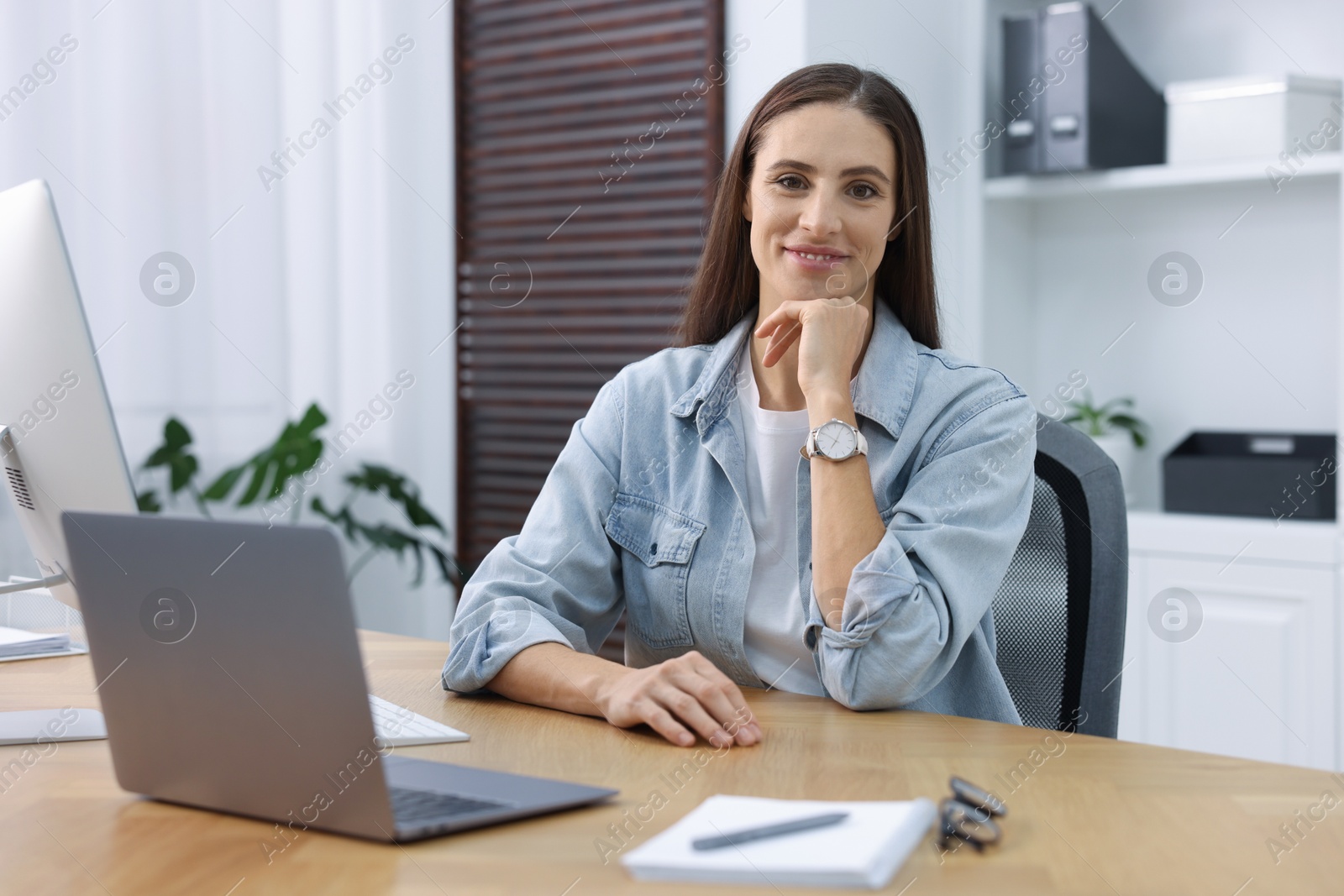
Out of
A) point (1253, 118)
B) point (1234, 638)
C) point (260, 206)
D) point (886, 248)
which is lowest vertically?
point (1234, 638)

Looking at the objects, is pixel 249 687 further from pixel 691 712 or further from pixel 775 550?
pixel 775 550

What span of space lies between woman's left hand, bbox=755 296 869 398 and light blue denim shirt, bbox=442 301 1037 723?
0.04 m

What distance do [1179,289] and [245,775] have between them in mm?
2667

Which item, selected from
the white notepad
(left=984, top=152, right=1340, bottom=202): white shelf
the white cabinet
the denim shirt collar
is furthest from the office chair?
(left=984, top=152, right=1340, bottom=202): white shelf

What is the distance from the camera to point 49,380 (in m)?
1.11

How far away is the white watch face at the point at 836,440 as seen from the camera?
1348 millimetres

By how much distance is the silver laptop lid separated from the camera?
2.65 feet

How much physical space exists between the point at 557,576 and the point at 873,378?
0.43 metres

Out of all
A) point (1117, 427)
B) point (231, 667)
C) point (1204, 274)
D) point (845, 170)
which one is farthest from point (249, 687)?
point (1204, 274)

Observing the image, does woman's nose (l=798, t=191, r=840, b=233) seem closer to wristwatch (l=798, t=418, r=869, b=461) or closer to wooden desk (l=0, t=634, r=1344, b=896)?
wristwatch (l=798, t=418, r=869, b=461)

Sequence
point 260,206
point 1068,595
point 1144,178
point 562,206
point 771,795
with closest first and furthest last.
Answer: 1. point 771,795
2. point 1068,595
3. point 1144,178
4. point 260,206
5. point 562,206

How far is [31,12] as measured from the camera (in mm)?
2457

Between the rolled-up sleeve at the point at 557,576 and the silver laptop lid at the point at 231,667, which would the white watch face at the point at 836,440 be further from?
the silver laptop lid at the point at 231,667

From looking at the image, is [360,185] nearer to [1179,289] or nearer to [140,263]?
[140,263]
